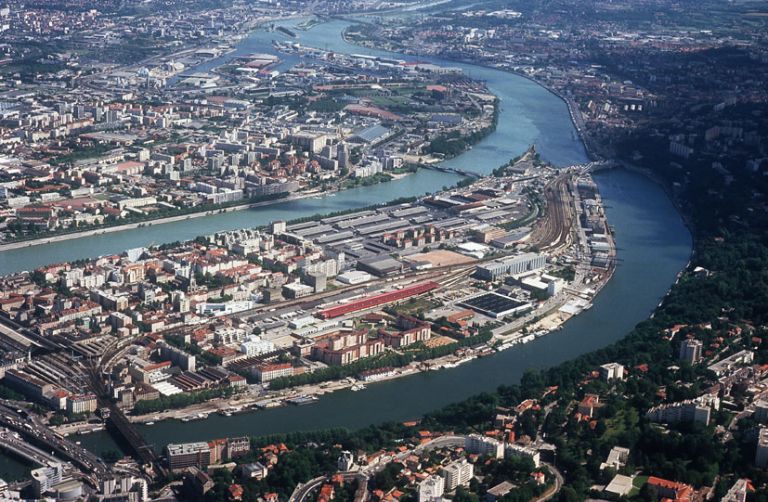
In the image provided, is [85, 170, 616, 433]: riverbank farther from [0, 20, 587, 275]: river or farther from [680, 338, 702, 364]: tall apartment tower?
[0, 20, 587, 275]: river

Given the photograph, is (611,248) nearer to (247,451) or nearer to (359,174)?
(359,174)

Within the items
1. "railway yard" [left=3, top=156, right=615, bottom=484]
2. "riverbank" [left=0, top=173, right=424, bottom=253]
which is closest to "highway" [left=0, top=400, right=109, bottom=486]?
"railway yard" [left=3, top=156, right=615, bottom=484]

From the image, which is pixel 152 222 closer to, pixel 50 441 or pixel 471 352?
pixel 471 352

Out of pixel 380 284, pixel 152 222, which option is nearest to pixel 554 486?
pixel 380 284

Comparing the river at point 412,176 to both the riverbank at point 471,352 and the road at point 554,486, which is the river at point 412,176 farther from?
the road at point 554,486

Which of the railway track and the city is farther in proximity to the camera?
the railway track

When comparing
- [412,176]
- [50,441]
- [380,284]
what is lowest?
[412,176]

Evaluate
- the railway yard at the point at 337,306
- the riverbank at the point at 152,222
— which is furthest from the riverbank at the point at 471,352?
the riverbank at the point at 152,222
